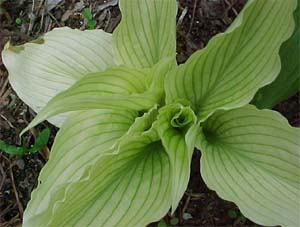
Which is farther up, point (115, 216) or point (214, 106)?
point (214, 106)

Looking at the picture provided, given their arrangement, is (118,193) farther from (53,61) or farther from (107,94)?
(53,61)

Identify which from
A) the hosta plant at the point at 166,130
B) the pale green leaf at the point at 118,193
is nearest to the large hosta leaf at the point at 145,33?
the hosta plant at the point at 166,130

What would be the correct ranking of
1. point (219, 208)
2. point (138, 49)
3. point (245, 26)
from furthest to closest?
1. point (219, 208)
2. point (138, 49)
3. point (245, 26)

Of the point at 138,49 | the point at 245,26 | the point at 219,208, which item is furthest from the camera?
the point at 219,208

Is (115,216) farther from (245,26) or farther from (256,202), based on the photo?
(245,26)

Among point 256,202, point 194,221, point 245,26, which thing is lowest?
point 194,221

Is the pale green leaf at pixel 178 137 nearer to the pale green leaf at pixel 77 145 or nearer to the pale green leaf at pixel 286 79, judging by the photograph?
the pale green leaf at pixel 77 145

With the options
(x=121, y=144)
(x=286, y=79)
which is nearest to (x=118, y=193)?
(x=121, y=144)

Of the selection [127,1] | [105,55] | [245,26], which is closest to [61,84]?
[105,55]
